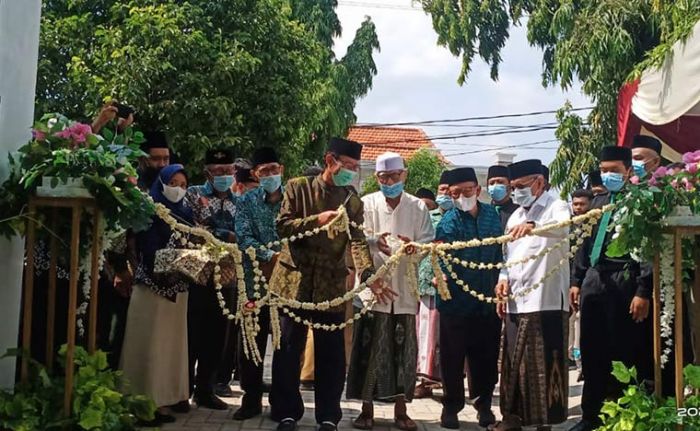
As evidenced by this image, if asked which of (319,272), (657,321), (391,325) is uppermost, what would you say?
(319,272)

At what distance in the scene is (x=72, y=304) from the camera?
154 inches

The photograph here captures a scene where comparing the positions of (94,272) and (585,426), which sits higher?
(94,272)

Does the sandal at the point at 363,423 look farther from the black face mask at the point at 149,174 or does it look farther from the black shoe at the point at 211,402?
the black face mask at the point at 149,174

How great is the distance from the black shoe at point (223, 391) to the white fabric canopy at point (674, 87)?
534 cm

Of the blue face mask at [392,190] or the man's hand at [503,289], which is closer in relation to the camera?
the man's hand at [503,289]

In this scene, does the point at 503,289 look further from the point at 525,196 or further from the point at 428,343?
the point at 428,343

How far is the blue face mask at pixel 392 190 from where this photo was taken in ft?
17.8

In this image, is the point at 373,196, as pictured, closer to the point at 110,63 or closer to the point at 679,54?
the point at 679,54

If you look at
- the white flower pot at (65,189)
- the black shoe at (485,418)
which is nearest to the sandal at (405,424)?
the black shoe at (485,418)

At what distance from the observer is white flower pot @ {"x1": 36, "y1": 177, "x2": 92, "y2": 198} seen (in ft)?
12.8

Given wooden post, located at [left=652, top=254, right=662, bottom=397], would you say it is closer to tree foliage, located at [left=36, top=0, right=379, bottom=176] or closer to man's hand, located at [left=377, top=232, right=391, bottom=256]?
man's hand, located at [left=377, top=232, right=391, bottom=256]

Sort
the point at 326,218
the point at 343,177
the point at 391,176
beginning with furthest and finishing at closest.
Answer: the point at 391,176 → the point at 343,177 → the point at 326,218

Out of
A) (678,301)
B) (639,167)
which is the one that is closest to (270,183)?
(639,167)

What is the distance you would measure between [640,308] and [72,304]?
3.16m
